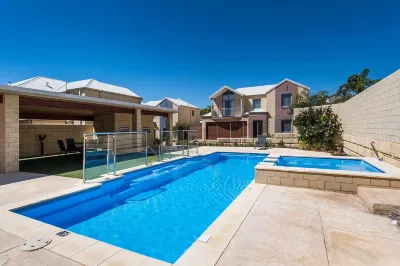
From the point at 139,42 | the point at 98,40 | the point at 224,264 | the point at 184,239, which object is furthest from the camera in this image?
the point at 139,42

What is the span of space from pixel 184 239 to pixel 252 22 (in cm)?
1483

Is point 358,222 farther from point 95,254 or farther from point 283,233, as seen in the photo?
point 95,254

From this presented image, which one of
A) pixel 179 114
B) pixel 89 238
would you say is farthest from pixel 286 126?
pixel 89 238

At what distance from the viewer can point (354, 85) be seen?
28.5 m

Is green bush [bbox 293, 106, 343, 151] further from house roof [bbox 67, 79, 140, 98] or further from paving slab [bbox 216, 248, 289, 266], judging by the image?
house roof [bbox 67, 79, 140, 98]

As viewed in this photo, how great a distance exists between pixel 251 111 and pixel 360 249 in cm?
2271

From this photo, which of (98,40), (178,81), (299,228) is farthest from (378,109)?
(178,81)

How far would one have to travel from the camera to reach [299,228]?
3365mm

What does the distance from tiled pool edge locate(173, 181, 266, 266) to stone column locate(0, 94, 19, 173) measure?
8864 millimetres

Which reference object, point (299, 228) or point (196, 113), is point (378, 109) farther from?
point (196, 113)

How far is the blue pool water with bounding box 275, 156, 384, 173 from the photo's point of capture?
7.41 m

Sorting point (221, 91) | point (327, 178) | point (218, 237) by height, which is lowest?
point (218, 237)

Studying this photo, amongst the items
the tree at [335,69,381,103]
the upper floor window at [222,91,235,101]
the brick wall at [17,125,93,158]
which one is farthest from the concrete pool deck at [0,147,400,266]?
the tree at [335,69,381,103]

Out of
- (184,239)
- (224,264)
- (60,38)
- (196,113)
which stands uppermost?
(60,38)
